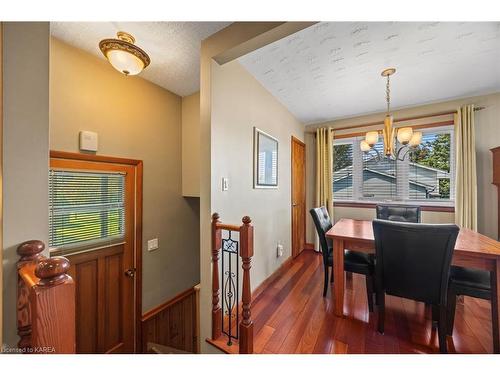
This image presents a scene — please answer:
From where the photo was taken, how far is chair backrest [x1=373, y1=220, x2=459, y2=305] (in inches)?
53.9

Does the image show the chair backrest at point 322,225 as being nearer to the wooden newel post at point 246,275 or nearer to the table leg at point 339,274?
the table leg at point 339,274

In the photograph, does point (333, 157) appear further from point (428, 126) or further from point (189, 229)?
point (189, 229)

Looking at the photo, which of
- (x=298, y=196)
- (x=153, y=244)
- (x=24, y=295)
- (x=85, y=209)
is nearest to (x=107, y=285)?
(x=153, y=244)

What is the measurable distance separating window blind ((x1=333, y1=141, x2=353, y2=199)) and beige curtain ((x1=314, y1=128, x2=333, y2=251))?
242 mm

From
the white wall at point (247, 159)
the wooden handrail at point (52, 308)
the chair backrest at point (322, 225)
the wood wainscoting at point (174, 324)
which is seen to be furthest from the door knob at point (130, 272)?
the chair backrest at point (322, 225)

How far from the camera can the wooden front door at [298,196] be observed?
3.46 m

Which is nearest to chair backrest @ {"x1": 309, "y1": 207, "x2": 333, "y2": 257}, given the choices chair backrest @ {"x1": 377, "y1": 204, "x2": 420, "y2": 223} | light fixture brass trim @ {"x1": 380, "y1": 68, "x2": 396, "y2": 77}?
chair backrest @ {"x1": 377, "y1": 204, "x2": 420, "y2": 223}

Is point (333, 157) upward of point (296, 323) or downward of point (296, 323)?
upward

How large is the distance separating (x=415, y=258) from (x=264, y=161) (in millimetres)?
1711

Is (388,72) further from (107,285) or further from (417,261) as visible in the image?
(107,285)
